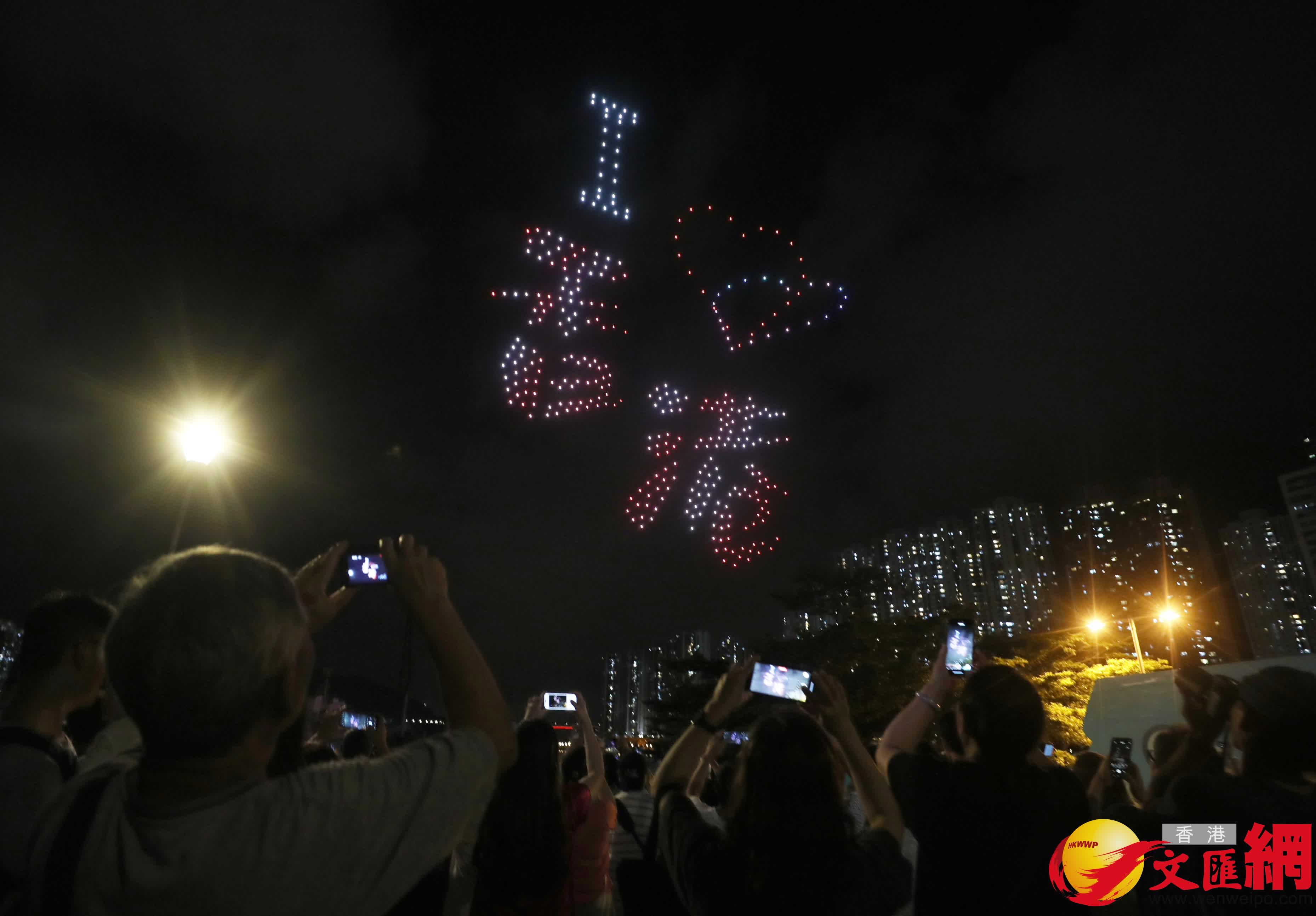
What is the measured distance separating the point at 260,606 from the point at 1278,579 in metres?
105

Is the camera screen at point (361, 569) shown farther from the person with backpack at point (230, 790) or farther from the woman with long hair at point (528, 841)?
the woman with long hair at point (528, 841)

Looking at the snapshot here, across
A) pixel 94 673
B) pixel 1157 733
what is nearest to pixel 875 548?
pixel 1157 733

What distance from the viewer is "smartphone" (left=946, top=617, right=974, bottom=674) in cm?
363

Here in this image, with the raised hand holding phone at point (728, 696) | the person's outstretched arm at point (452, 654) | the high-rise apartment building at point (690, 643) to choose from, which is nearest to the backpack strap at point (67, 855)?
the person's outstretched arm at point (452, 654)

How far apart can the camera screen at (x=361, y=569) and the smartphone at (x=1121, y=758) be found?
A: 470 cm

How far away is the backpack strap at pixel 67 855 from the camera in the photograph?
3.85 feet

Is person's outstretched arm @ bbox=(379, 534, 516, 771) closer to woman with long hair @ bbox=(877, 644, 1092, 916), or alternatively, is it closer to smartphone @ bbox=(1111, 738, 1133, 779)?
woman with long hair @ bbox=(877, 644, 1092, 916)

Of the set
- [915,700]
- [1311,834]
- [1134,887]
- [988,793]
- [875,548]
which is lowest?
[1134,887]

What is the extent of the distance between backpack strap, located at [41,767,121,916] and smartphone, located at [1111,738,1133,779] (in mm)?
5234

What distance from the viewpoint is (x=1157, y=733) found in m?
3.86

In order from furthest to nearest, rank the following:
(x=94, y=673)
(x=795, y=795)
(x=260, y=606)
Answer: (x=94, y=673), (x=795, y=795), (x=260, y=606)

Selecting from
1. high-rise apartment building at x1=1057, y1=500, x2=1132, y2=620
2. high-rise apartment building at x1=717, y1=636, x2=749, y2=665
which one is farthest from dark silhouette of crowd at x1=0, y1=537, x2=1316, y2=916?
high-rise apartment building at x1=1057, y1=500, x2=1132, y2=620

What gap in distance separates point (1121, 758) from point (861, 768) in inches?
127

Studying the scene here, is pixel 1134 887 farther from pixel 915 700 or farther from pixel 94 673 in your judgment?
pixel 94 673
